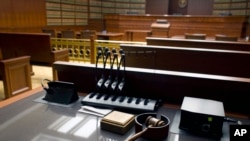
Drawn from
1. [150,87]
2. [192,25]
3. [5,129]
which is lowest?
[5,129]

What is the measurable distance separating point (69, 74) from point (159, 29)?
6145 millimetres

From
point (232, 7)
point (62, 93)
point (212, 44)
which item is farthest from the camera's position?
point (232, 7)

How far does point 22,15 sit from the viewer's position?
22.7ft

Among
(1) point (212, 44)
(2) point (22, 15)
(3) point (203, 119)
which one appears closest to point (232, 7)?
(1) point (212, 44)

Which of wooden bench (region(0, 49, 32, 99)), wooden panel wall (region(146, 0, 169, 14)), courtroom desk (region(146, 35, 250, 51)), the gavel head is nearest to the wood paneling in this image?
wooden panel wall (region(146, 0, 169, 14))

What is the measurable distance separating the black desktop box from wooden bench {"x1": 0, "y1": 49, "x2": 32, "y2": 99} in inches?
106

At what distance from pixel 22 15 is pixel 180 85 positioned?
6883 mm

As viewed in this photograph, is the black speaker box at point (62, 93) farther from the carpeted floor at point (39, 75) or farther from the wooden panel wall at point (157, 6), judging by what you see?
the wooden panel wall at point (157, 6)

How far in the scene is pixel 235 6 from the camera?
902 cm

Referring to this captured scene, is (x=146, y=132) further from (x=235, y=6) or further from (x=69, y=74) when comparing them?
(x=235, y=6)

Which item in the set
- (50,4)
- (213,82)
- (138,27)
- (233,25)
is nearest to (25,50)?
(213,82)

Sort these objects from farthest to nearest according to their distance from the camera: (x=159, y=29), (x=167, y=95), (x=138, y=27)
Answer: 1. (x=138, y=27)
2. (x=159, y=29)
3. (x=167, y=95)

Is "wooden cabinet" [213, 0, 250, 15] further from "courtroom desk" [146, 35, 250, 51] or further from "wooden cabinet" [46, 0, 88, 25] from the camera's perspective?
"courtroom desk" [146, 35, 250, 51]

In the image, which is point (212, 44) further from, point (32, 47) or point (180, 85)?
point (32, 47)
